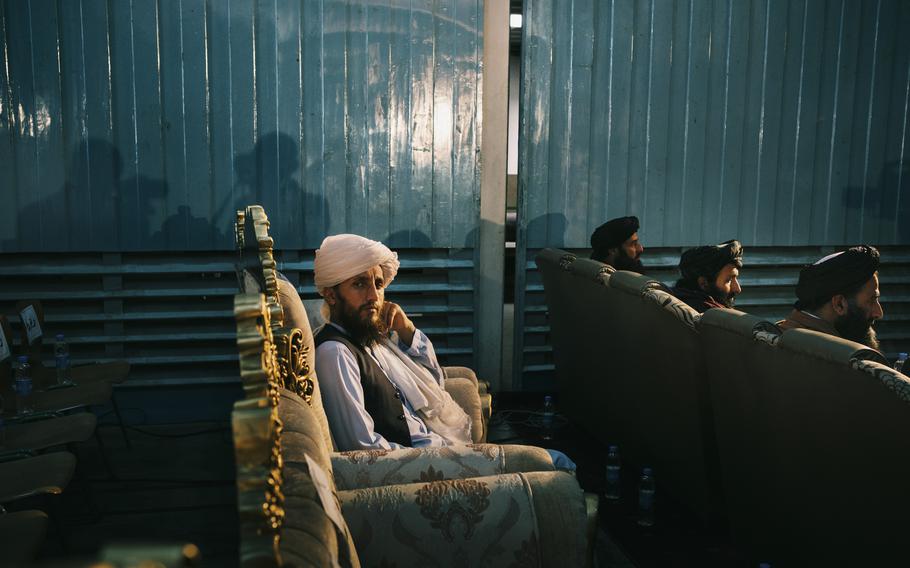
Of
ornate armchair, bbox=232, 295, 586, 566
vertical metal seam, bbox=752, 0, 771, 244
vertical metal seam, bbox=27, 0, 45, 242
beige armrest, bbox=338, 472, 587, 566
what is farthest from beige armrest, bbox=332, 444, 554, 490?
vertical metal seam, bbox=752, 0, 771, 244

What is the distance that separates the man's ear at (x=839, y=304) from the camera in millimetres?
3123

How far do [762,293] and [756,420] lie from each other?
3270 mm

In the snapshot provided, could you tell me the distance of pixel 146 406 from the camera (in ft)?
16.0

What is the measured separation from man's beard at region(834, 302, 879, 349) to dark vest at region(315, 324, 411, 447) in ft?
5.86

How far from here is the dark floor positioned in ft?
10.3

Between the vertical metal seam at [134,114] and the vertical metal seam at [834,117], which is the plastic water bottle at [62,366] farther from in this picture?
the vertical metal seam at [834,117]

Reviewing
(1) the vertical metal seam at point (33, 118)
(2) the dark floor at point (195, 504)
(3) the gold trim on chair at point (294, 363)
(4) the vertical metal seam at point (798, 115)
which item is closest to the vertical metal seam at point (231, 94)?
(1) the vertical metal seam at point (33, 118)

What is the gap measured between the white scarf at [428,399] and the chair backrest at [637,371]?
2.80ft

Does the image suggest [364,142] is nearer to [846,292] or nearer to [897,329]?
[846,292]

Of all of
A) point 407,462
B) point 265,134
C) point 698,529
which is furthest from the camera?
point 265,134

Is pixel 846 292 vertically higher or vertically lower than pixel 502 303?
higher

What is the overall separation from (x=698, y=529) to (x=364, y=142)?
9.61ft

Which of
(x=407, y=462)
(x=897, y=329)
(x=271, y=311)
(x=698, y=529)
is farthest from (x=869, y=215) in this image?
(x=271, y=311)

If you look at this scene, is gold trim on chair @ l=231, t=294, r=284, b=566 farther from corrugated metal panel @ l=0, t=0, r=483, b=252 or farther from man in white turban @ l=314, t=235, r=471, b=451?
corrugated metal panel @ l=0, t=0, r=483, b=252
